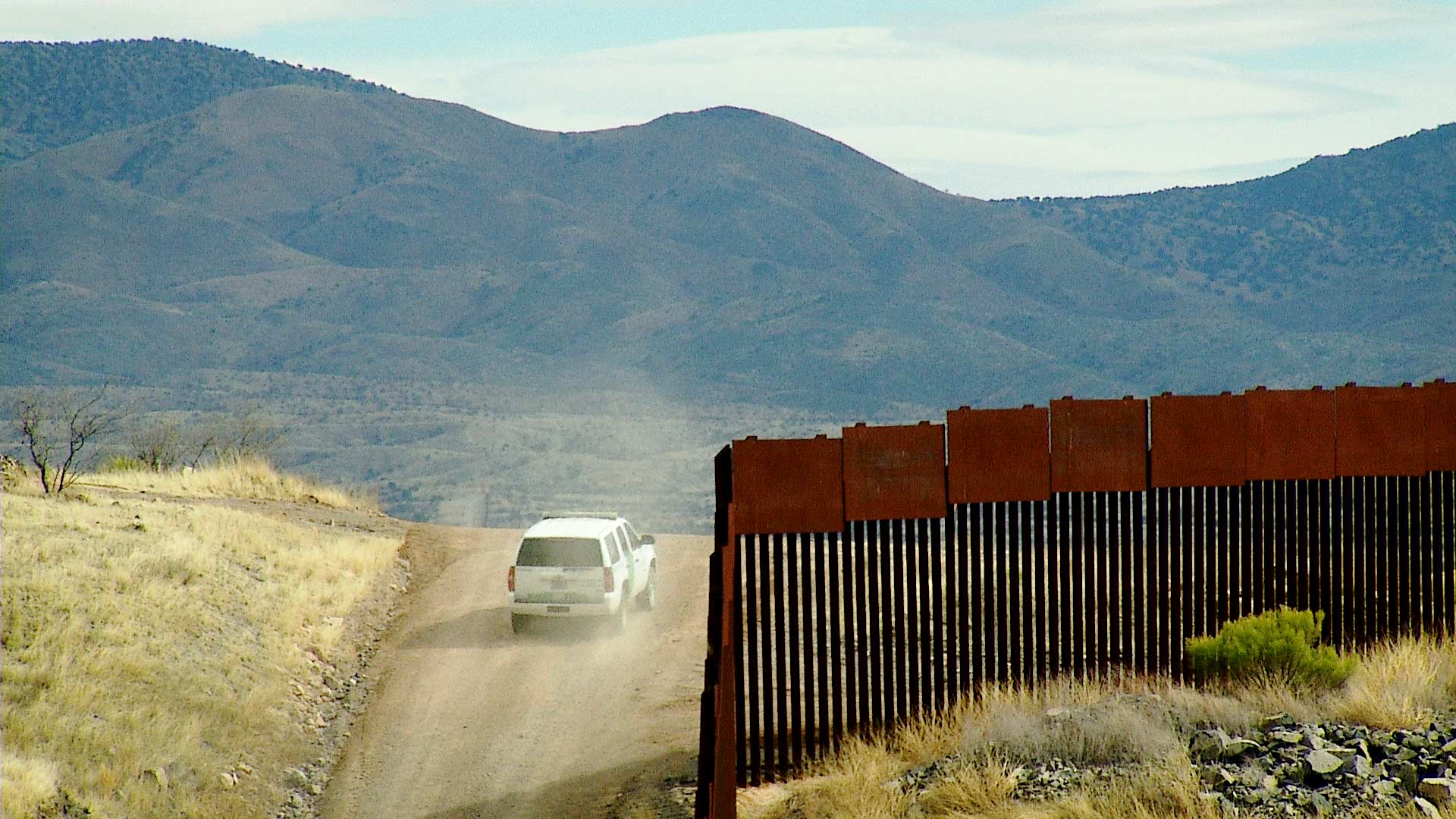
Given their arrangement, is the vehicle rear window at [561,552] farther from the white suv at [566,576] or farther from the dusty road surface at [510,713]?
the dusty road surface at [510,713]

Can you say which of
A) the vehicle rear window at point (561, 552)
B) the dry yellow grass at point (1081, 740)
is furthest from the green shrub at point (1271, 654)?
the vehicle rear window at point (561, 552)

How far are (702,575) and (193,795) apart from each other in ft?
45.6

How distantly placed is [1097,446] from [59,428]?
6632 centimetres

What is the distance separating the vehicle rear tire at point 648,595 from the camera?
908 inches

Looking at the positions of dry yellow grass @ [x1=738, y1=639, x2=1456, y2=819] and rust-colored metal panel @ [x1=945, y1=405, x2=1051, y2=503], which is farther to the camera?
rust-colored metal panel @ [x1=945, y1=405, x2=1051, y2=503]

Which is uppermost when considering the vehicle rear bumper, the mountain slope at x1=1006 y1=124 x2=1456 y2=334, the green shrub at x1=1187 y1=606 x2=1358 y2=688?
the mountain slope at x1=1006 y1=124 x2=1456 y2=334

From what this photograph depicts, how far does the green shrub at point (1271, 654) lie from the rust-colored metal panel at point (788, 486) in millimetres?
4169

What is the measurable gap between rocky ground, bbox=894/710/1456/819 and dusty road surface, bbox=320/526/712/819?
427 centimetres

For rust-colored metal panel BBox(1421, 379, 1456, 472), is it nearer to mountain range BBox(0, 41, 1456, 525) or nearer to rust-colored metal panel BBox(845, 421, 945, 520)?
rust-colored metal panel BBox(845, 421, 945, 520)

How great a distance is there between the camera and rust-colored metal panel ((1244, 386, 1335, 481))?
13648 millimetres

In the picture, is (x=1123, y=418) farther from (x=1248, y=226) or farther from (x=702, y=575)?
(x=1248, y=226)

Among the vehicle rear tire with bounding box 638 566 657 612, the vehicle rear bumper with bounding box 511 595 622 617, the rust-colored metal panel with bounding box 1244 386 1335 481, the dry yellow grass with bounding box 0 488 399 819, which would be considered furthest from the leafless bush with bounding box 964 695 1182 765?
the vehicle rear tire with bounding box 638 566 657 612

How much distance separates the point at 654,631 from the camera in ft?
69.4

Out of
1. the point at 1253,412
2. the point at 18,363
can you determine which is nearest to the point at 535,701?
the point at 1253,412
